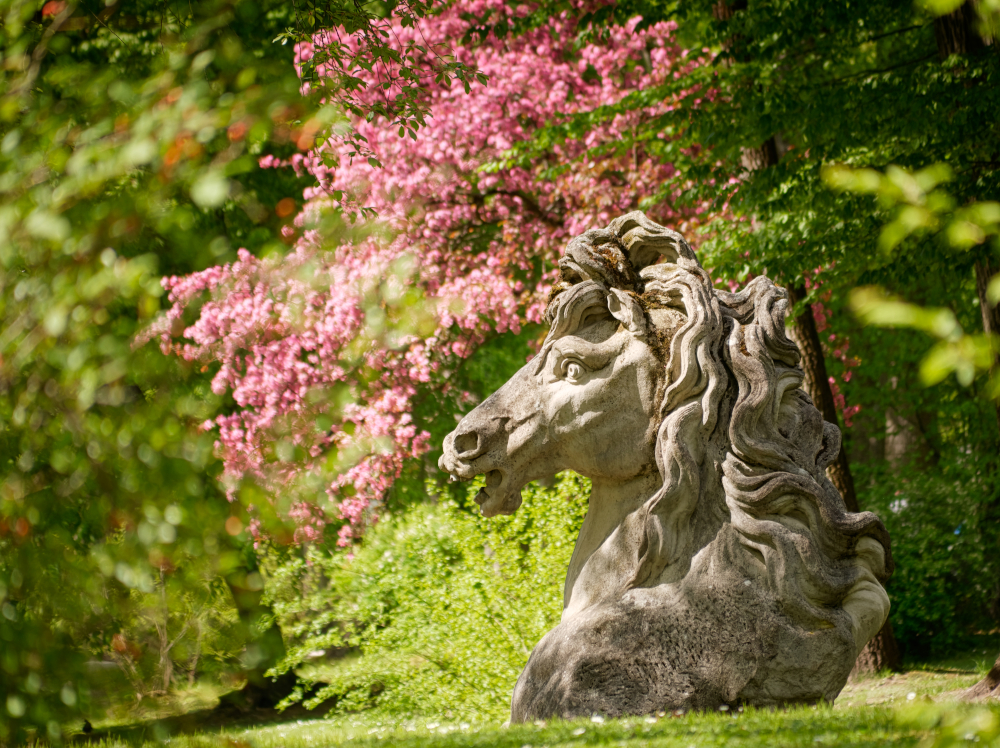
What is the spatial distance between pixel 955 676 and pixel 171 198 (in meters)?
10.9

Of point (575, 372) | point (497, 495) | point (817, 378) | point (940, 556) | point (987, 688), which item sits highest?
point (575, 372)

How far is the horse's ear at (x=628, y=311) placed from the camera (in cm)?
463

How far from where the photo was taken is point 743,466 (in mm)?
4379

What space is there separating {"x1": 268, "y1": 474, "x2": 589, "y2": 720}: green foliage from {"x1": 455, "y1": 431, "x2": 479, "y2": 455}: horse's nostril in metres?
4.07

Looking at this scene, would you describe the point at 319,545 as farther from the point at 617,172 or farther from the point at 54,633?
the point at 54,633

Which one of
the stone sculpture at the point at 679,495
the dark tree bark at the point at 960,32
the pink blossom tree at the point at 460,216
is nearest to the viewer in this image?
the stone sculpture at the point at 679,495

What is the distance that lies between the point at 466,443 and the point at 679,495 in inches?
41.4

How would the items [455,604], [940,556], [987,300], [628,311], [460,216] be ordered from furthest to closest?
[460,216] → [940,556] → [455,604] → [987,300] → [628,311]

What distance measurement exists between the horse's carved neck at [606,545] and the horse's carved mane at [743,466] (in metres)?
0.06

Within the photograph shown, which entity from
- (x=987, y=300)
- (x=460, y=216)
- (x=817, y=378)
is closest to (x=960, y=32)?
(x=987, y=300)

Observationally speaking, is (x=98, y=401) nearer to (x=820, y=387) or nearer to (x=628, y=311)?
(x=628, y=311)

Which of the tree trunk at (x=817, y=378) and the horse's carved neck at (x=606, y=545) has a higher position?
the horse's carved neck at (x=606, y=545)

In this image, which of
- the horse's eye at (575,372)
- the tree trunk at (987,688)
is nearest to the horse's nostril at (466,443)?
the horse's eye at (575,372)

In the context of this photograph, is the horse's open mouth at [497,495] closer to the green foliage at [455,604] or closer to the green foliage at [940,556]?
the green foliage at [455,604]
